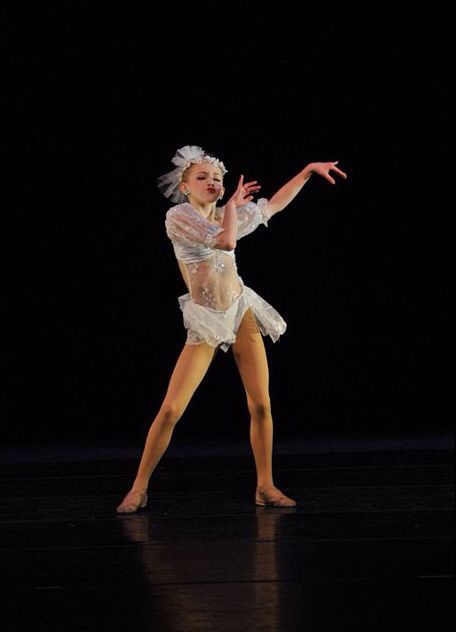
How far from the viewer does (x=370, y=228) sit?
5.82m

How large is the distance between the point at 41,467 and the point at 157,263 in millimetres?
1365

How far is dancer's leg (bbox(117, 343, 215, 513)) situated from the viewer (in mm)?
3717

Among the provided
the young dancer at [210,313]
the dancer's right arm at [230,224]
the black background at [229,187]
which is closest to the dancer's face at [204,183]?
the young dancer at [210,313]

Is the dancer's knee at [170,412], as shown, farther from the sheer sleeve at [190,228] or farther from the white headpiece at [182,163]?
the white headpiece at [182,163]

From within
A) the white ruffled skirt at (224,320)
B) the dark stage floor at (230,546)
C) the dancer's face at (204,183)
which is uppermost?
the dancer's face at (204,183)

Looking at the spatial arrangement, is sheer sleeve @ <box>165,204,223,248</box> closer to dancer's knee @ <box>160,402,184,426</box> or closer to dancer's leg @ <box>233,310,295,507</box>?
dancer's leg @ <box>233,310,295,507</box>

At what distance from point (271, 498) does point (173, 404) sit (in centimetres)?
43

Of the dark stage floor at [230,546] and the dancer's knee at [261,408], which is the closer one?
the dark stage floor at [230,546]

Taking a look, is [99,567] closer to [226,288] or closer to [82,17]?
[226,288]

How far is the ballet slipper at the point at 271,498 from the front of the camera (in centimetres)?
370

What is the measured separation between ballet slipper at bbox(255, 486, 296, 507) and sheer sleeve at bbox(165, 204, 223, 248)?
798 mm

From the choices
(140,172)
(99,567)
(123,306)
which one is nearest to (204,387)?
(123,306)

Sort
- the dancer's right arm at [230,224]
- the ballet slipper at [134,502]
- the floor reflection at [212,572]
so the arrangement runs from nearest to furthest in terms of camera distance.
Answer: the floor reflection at [212,572] < the dancer's right arm at [230,224] < the ballet slipper at [134,502]

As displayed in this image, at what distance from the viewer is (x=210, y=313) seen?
373 cm
